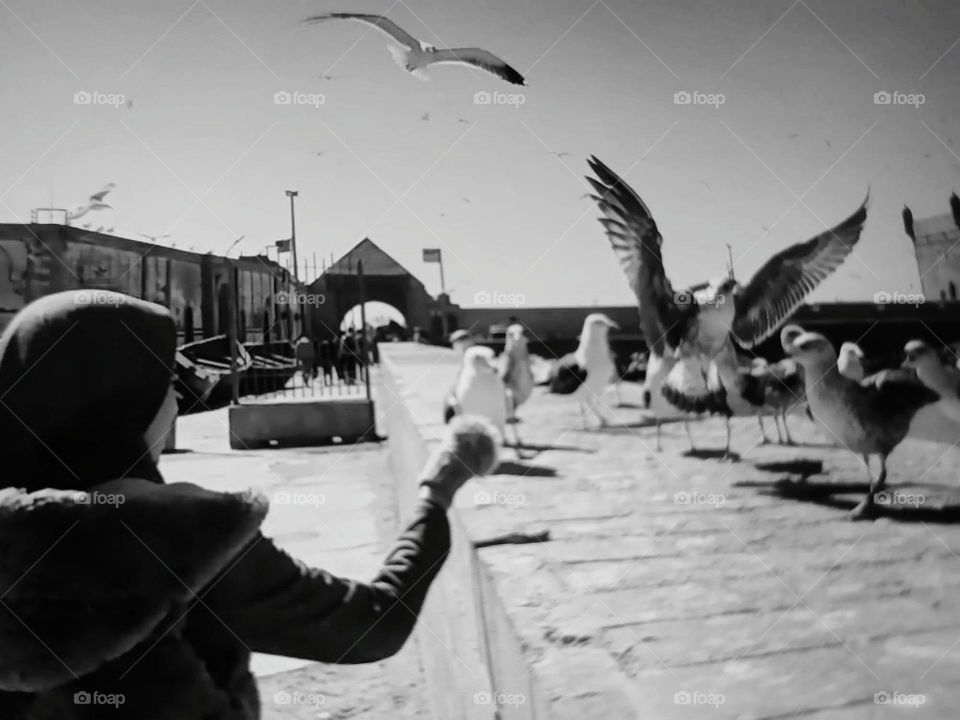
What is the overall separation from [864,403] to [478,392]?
158 cm

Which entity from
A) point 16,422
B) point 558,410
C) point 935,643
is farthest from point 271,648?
point 558,410

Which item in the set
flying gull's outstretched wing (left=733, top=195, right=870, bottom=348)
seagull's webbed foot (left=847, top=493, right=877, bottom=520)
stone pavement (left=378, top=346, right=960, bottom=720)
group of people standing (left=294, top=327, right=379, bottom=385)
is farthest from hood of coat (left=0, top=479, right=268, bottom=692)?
group of people standing (left=294, top=327, right=379, bottom=385)

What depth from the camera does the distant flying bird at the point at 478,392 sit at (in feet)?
9.21

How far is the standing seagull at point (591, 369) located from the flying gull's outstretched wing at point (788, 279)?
145 cm

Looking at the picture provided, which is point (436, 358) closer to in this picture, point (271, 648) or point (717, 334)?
point (717, 334)

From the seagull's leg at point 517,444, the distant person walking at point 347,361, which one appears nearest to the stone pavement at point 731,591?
the seagull's leg at point 517,444

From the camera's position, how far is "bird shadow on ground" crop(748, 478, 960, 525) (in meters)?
1.45

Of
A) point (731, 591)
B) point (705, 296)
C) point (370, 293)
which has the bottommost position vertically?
point (731, 591)

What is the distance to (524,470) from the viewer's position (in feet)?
7.91

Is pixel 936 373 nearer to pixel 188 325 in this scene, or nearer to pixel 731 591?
pixel 731 591

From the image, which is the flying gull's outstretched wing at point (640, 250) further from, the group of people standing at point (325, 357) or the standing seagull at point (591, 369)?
the group of people standing at point (325, 357)

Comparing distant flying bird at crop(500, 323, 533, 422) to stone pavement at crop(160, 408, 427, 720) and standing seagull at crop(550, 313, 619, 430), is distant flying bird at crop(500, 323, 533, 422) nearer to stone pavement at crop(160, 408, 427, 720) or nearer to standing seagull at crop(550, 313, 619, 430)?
standing seagull at crop(550, 313, 619, 430)

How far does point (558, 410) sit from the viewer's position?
4426 millimetres

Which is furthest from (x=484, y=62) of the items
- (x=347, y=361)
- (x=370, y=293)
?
(x=370, y=293)
